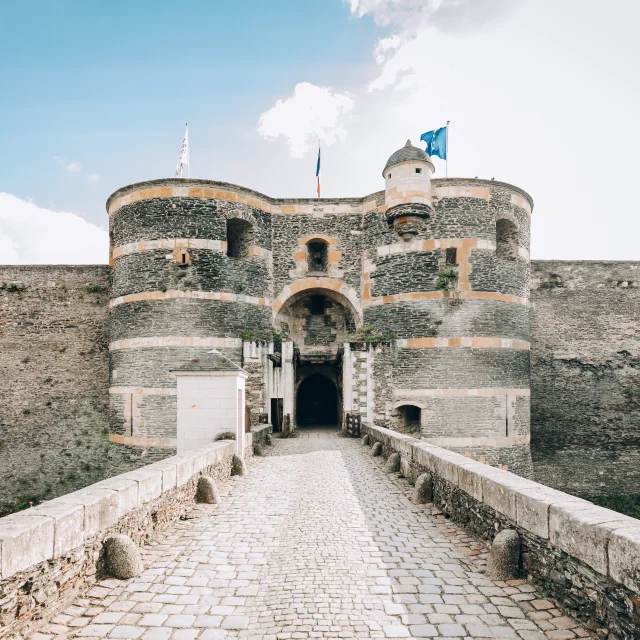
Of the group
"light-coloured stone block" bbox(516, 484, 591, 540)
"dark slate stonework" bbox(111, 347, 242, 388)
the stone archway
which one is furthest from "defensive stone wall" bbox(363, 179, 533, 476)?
"light-coloured stone block" bbox(516, 484, 591, 540)

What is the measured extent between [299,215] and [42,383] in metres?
11.3

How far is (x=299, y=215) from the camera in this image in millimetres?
19078

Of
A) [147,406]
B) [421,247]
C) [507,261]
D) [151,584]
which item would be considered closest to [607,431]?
[507,261]

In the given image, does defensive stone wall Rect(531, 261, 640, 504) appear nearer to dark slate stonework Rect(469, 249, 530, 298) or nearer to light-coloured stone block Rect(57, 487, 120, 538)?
dark slate stonework Rect(469, 249, 530, 298)

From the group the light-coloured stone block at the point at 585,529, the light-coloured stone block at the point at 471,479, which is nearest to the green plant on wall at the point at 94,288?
the light-coloured stone block at the point at 471,479

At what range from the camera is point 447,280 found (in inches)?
667

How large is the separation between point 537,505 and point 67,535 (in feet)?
12.0

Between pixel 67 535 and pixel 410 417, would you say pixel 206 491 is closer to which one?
pixel 67 535

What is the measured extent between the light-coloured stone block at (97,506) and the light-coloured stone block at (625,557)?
12.4 feet

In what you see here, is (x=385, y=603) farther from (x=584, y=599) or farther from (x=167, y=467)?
(x=167, y=467)

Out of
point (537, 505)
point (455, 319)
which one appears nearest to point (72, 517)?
point (537, 505)

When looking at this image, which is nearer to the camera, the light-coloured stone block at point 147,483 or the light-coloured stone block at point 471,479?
the light-coloured stone block at point 147,483

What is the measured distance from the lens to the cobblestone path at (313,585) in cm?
365

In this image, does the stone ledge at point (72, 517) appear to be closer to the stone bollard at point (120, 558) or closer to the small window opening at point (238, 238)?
the stone bollard at point (120, 558)
